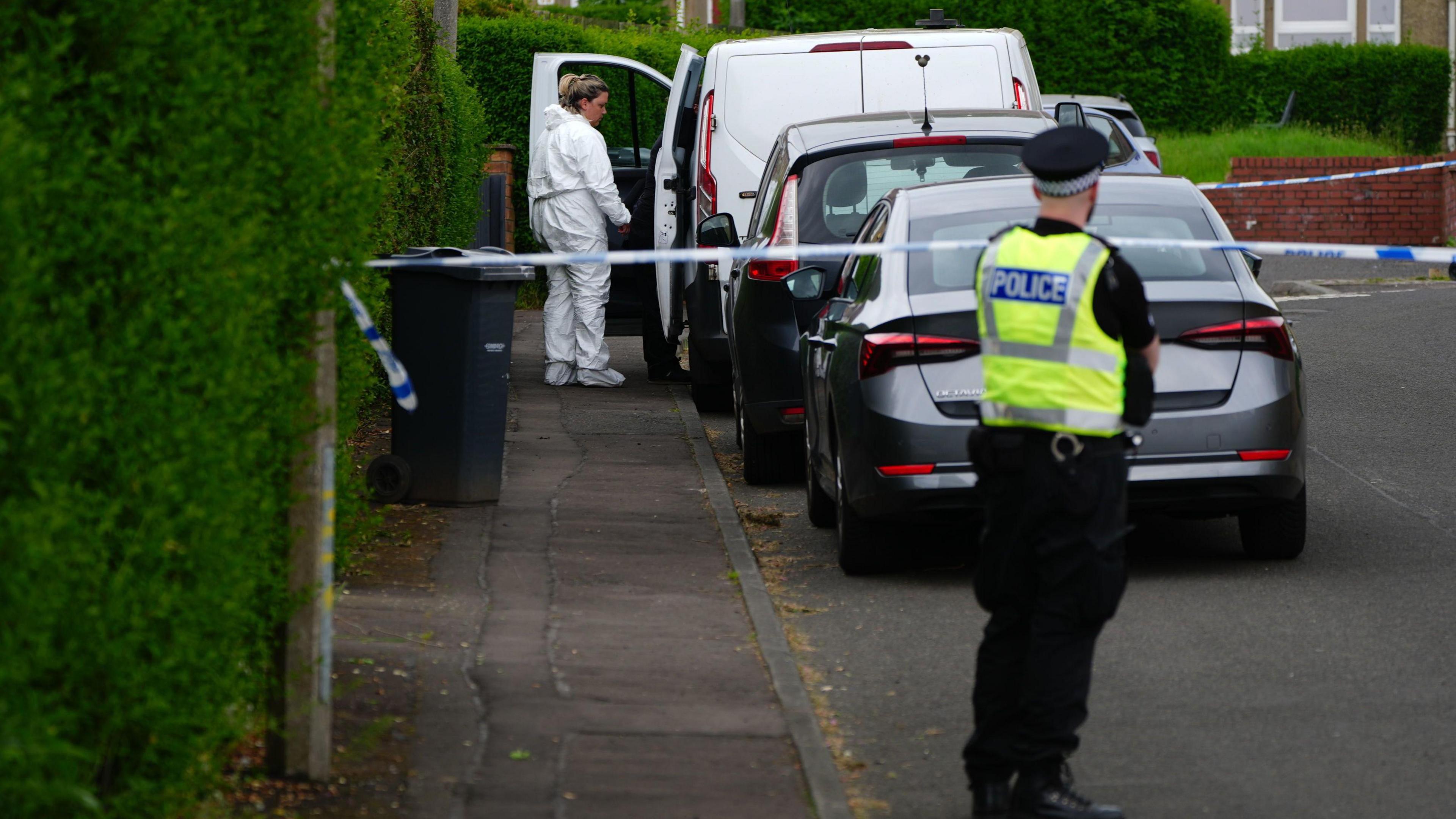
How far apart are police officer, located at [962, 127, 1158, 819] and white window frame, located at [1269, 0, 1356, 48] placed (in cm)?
3442

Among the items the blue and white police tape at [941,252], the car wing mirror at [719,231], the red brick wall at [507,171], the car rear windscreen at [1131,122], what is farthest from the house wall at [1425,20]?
the blue and white police tape at [941,252]

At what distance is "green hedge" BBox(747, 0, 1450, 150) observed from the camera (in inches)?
1249

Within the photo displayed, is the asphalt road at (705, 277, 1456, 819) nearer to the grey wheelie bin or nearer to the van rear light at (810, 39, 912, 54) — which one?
the grey wheelie bin

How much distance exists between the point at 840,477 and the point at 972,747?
3.02m

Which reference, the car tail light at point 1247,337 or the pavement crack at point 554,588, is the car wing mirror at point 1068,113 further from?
the car tail light at point 1247,337

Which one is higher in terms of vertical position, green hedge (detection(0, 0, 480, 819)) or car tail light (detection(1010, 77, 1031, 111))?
car tail light (detection(1010, 77, 1031, 111))

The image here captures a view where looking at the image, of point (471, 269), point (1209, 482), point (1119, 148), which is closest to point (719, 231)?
point (471, 269)

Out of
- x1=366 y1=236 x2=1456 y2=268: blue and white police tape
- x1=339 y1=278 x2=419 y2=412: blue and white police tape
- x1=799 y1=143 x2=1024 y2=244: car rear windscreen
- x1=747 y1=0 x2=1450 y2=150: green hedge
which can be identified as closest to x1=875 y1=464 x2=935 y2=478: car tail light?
x1=366 y1=236 x2=1456 y2=268: blue and white police tape

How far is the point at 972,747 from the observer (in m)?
4.86

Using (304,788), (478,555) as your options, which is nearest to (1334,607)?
(478,555)

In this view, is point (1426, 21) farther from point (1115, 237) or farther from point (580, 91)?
point (1115, 237)

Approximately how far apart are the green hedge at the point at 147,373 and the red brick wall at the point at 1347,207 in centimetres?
2338

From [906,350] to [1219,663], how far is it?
A: 175 centimetres

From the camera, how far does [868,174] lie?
9.81 m
